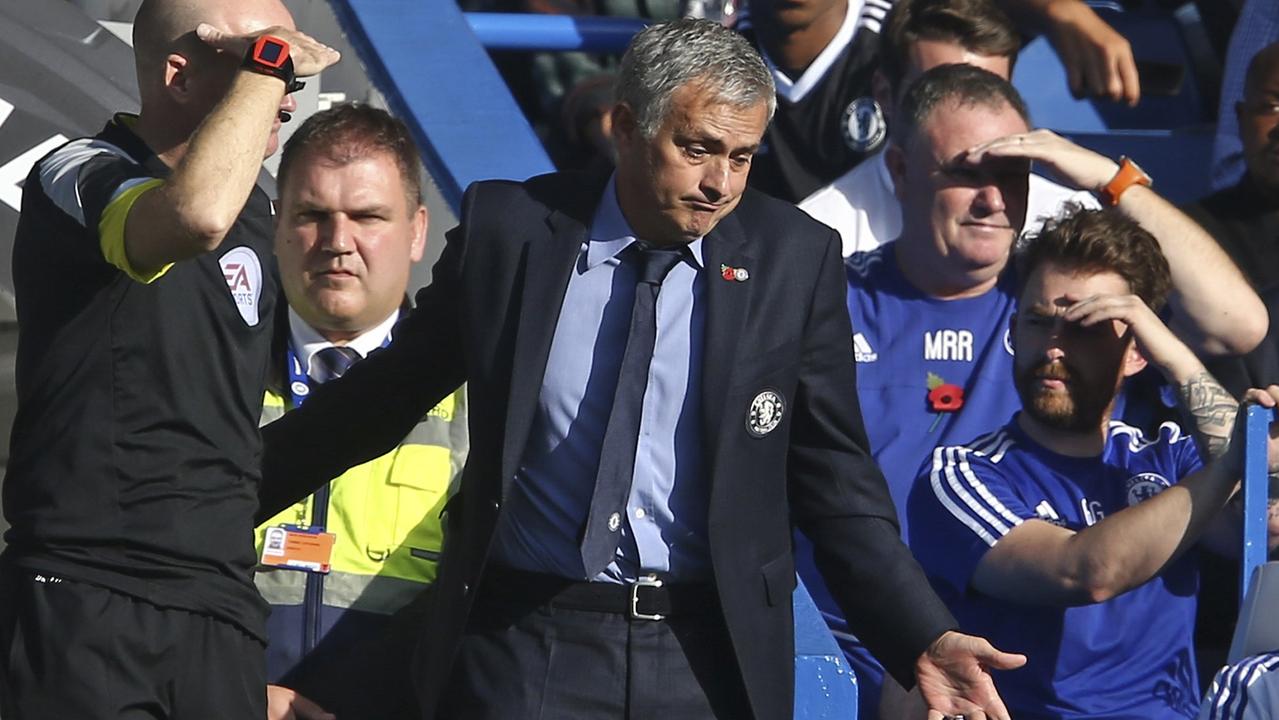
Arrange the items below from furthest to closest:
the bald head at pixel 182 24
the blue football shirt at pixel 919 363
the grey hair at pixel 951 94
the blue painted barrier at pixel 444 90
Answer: the blue painted barrier at pixel 444 90 → the grey hair at pixel 951 94 → the blue football shirt at pixel 919 363 → the bald head at pixel 182 24

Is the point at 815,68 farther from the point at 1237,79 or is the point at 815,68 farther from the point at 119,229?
the point at 119,229

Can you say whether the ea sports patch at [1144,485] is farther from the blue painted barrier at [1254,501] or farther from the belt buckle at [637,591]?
the belt buckle at [637,591]

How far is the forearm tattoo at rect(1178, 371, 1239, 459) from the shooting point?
13.0 feet

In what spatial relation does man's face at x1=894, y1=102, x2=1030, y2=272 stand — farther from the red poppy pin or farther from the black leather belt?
the black leather belt

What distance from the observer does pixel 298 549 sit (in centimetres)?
380

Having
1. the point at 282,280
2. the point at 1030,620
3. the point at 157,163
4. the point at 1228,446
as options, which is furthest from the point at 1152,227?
the point at 157,163

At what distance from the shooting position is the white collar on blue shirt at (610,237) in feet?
9.66

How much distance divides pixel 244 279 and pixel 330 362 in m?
1.07

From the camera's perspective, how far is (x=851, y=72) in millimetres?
5551

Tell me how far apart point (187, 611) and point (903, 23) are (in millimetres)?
2877

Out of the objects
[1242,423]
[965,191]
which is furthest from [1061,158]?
[1242,423]

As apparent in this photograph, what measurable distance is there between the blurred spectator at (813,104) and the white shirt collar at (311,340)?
165 cm

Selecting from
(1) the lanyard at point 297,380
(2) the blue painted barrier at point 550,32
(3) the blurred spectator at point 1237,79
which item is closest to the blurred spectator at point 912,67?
(3) the blurred spectator at point 1237,79

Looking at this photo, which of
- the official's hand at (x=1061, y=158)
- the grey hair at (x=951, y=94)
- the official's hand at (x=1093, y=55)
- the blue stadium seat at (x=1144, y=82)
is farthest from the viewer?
the blue stadium seat at (x=1144, y=82)
